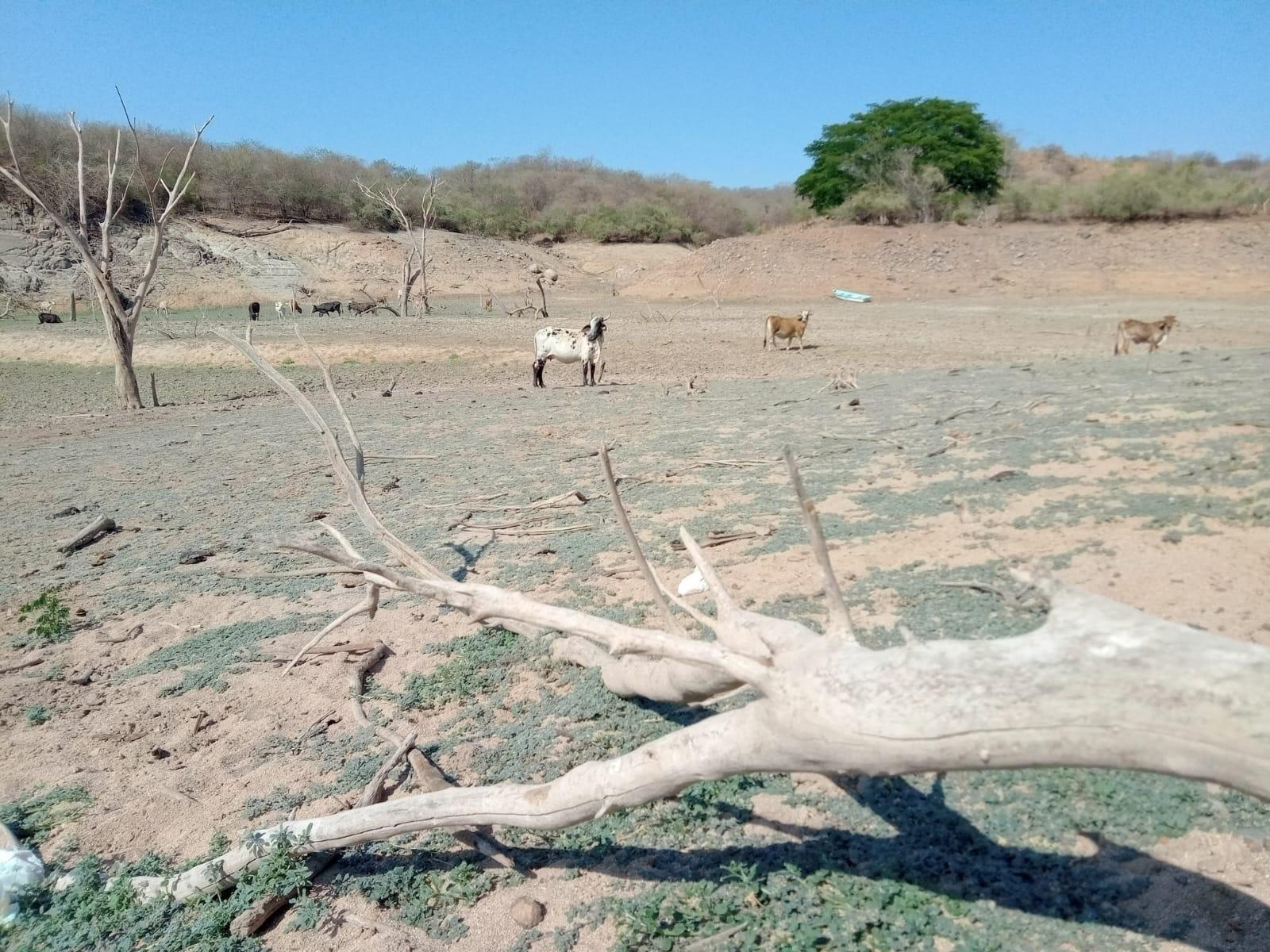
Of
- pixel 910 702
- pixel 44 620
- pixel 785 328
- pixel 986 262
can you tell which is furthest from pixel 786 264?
pixel 910 702

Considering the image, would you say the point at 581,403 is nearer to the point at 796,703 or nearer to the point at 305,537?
the point at 305,537

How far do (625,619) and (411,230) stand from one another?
40.1 meters

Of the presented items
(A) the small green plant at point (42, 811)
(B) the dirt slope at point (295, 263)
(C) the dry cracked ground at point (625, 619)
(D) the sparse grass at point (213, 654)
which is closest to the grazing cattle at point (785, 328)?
(C) the dry cracked ground at point (625, 619)

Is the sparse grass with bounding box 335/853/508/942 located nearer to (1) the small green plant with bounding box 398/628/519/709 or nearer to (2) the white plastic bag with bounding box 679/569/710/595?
(1) the small green plant with bounding box 398/628/519/709

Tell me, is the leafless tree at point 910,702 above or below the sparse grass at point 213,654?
above

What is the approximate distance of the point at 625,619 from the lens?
425cm

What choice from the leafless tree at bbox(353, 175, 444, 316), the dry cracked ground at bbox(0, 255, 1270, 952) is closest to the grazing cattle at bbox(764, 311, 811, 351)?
the dry cracked ground at bbox(0, 255, 1270, 952)

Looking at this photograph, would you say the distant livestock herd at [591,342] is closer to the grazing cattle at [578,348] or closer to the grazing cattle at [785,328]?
the grazing cattle at [578,348]

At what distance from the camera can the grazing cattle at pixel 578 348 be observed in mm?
14102

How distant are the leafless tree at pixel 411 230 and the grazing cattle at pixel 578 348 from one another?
15.7 meters

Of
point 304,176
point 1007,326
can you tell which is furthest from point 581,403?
point 304,176

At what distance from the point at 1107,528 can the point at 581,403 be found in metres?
7.80

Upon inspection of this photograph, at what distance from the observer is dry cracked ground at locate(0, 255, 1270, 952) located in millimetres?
2457

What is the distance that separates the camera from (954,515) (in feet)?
17.0
